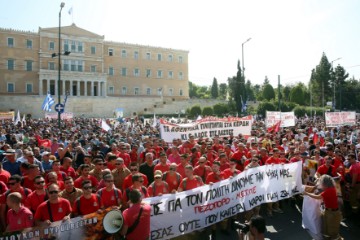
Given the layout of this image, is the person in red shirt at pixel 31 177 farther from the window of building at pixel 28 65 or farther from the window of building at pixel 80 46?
Result: the window of building at pixel 80 46

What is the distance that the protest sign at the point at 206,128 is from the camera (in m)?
12.4

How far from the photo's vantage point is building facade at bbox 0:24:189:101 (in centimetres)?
6512

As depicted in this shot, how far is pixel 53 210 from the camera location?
5242 millimetres

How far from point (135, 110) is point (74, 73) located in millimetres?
13614

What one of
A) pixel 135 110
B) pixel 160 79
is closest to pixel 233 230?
pixel 135 110

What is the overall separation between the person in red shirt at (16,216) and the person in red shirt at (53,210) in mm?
123

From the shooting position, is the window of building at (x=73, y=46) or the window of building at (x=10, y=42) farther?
the window of building at (x=73, y=46)

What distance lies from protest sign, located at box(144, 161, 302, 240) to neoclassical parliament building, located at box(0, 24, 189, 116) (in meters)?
53.2

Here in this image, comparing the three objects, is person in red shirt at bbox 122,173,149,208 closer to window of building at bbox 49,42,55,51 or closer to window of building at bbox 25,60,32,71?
window of building at bbox 25,60,32,71

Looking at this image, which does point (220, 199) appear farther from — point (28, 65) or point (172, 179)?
point (28, 65)

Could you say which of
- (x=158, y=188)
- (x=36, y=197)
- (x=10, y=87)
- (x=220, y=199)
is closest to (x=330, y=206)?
(x=220, y=199)

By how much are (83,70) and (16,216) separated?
68.6 meters

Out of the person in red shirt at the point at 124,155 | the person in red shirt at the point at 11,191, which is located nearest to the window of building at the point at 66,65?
the person in red shirt at the point at 124,155

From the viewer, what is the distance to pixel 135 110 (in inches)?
2650
